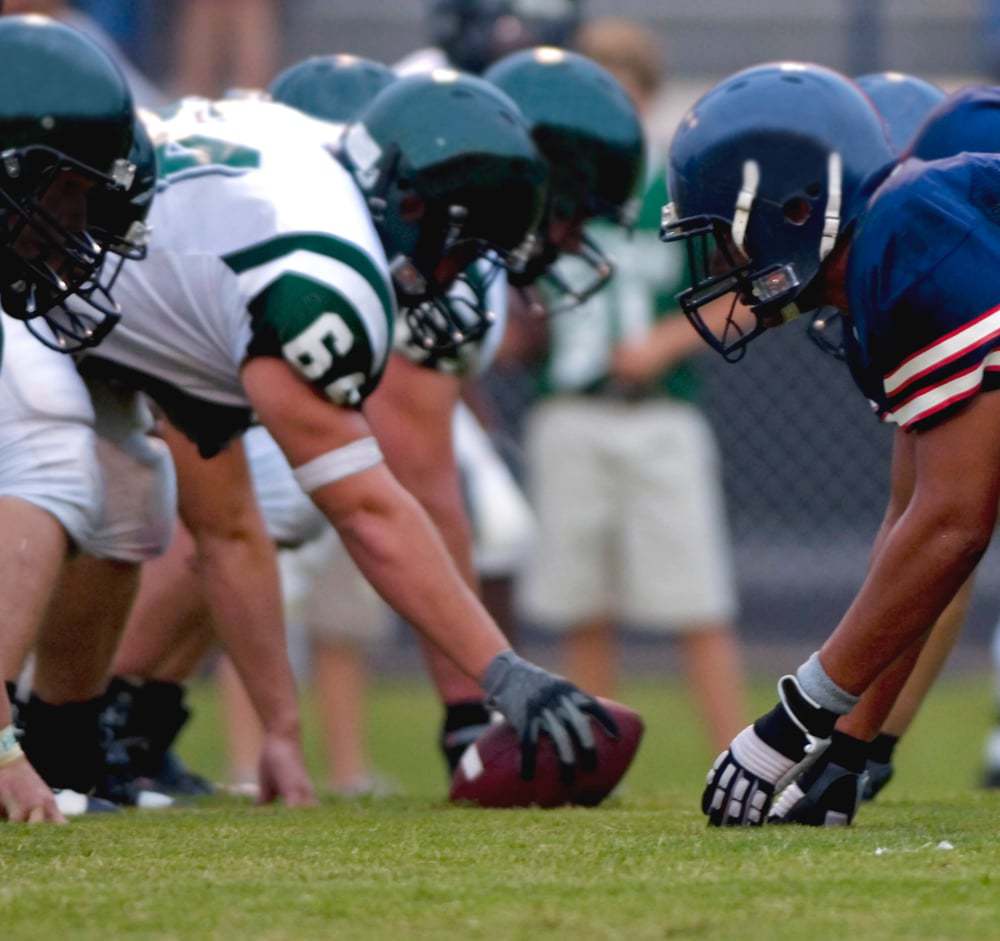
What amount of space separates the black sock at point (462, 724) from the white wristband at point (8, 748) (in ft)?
4.31

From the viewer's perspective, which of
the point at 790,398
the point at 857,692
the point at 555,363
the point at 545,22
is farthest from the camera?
the point at 790,398

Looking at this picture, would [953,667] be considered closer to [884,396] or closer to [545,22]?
[545,22]

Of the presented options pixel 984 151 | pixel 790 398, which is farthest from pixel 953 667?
pixel 984 151

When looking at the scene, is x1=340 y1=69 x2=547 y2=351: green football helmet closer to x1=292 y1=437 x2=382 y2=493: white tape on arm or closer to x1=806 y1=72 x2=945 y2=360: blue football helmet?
x1=292 y1=437 x2=382 y2=493: white tape on arm

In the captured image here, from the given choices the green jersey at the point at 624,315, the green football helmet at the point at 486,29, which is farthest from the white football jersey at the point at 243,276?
the green football helmet at the point at 486,29

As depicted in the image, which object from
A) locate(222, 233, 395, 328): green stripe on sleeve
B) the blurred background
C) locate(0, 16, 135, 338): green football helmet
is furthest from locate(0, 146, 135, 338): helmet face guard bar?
the blurred background

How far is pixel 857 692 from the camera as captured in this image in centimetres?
337

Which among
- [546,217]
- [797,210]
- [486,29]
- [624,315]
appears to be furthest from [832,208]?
[486,29]

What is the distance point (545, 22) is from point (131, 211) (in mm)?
4188

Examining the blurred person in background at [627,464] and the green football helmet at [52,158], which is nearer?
the green football helmet at [52,158]

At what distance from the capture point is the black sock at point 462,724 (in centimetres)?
466

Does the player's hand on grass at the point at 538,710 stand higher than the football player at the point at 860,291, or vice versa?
the football player at the point at 860,291

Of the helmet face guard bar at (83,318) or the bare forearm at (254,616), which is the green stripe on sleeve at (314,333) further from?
the bare forearm at (254,616)

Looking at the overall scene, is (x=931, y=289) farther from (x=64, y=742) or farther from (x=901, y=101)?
(x=64, y=742)
